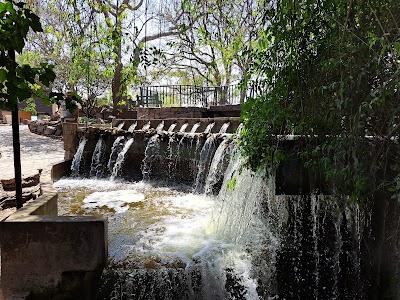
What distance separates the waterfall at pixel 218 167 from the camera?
6.30m

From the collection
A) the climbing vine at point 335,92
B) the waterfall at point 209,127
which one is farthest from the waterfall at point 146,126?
the climbing vine at point 335,92

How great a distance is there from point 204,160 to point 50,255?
14.2 feet

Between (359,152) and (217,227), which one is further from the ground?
(359,152)

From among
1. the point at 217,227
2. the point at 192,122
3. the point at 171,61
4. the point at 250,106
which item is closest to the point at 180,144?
the point at 192,122

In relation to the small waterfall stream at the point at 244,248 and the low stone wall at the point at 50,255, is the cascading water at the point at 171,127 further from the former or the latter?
the low stone wall at the point at 50,255

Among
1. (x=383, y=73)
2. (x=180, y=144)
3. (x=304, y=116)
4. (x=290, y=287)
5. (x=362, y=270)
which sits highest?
(x=383, y=73)

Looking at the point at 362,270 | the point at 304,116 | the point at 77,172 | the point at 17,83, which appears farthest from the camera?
the point at 77,172

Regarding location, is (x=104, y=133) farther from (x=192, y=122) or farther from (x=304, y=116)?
(x=304, y=116)

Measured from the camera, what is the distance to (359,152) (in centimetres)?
258

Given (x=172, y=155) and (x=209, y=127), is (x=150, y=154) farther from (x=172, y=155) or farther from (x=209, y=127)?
(x=209, y=127)

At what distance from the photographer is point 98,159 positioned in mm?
8430

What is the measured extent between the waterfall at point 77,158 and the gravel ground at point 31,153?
1.70 feet

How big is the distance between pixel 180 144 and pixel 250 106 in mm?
4253


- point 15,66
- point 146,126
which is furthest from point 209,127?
point 15,66
